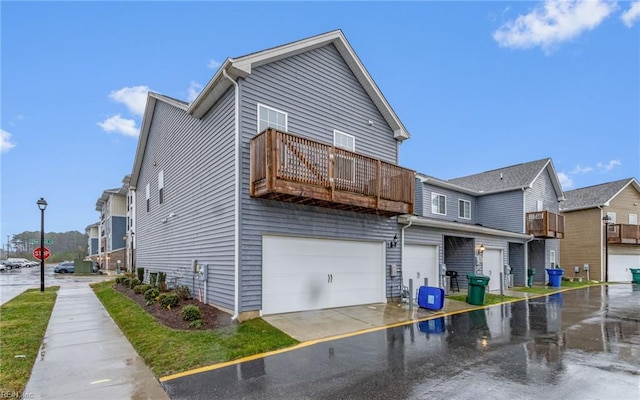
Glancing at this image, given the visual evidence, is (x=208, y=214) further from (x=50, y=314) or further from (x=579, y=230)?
(x=579, y=230)

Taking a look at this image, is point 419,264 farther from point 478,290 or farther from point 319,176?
point 319,176

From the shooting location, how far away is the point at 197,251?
37.2ft

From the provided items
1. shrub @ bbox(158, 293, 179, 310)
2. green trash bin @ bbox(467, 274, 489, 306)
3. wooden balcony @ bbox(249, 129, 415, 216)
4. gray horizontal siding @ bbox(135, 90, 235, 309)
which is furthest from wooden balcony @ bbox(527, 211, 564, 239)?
shrub @ bbox(158, 293, 179, 310)

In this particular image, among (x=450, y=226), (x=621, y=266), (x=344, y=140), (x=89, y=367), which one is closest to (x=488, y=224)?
(x=450, y=226)

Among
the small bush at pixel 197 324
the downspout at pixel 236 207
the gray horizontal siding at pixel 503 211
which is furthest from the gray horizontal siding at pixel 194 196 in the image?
the gray horizontal siding at pixel 503 211

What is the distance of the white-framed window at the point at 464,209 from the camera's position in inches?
870

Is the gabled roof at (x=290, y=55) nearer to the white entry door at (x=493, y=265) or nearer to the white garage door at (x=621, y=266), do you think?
the white entry door at (x=493, y=265)

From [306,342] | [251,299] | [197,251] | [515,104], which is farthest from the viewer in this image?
[515,104]

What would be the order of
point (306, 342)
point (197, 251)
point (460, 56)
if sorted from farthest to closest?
point (460, 56) < point (197, 251) < point (306, 342)

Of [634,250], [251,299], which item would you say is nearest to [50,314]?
[251,299]

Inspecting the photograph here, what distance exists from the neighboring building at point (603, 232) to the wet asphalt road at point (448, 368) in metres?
21.9

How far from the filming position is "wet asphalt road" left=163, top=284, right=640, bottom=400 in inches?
184

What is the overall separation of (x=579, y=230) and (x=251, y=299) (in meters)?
29.5

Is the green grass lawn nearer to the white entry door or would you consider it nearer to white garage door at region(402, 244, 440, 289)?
white garage door at region(402, 244, 440, 289)
